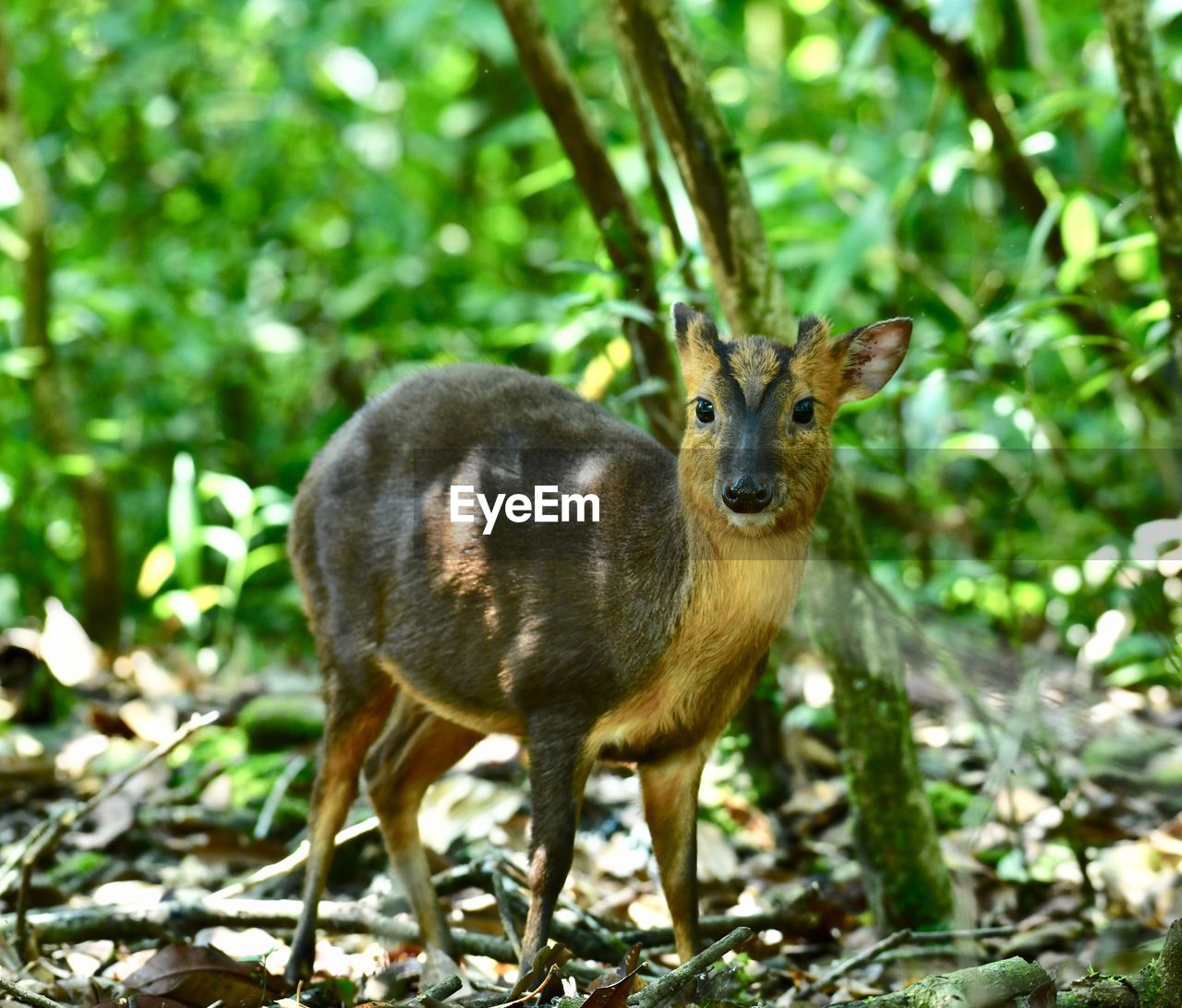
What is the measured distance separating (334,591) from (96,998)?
4.87ft

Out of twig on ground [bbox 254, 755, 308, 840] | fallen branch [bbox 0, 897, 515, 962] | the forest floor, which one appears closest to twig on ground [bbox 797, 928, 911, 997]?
the forest floor

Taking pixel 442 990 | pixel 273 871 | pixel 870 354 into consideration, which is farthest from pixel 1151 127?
pixel 273 871

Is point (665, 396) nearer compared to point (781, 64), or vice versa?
point (665, 396)

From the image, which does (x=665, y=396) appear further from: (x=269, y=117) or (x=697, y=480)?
(x=269, y=117)

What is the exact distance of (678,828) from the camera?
171 inches

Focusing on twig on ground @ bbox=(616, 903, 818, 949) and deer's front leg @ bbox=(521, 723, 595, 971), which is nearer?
deer's front leg @ bbox=(521, 723, 595, 971)

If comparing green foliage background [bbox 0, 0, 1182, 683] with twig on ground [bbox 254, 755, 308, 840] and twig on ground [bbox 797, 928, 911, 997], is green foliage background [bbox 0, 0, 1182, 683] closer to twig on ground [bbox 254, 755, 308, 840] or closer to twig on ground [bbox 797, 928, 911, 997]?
twig on ground [bbox 254, 755, 308, 840]

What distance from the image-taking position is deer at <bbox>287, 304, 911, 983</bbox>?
398 cm

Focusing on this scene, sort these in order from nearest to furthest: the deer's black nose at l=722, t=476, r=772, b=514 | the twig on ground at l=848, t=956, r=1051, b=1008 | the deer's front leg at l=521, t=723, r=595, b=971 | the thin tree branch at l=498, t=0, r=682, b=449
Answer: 1. the twig on ground at l=848, t=956, r=1051, b=1008
2. the deer's black nose at l=722, t=476, r=772, b=514
3. the deer's front leg at l=521, t=723, r=595, b=971
4. the thin tree branch at l=498, t=0, r=682, b=449

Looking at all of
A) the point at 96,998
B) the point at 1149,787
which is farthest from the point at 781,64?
the point at 96,998

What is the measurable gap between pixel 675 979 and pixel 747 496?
1.23 m

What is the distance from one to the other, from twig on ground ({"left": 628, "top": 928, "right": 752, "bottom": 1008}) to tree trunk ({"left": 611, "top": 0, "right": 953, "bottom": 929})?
1493 millimetres

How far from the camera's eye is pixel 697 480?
3.97 meters
